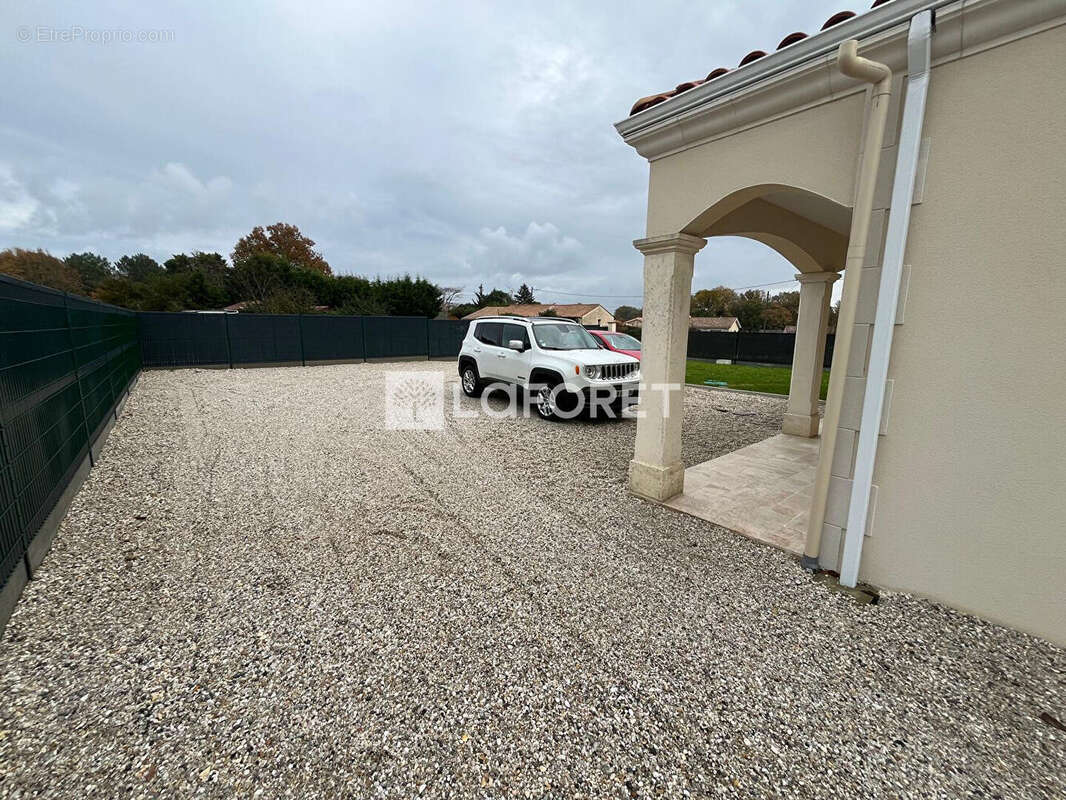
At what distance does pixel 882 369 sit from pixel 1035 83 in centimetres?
163

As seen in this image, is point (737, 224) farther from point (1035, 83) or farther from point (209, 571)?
point (209, 571)

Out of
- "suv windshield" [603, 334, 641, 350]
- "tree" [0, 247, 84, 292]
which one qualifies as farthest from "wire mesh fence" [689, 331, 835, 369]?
"tree" [0, 247, 84, 292]

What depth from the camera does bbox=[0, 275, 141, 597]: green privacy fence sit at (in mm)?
2658

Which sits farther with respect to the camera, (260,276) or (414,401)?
(260,276)

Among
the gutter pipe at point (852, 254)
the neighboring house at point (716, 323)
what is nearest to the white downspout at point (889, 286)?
the gutter pipe at point (852, 254)

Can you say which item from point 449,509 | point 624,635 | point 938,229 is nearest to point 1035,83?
point 938,229

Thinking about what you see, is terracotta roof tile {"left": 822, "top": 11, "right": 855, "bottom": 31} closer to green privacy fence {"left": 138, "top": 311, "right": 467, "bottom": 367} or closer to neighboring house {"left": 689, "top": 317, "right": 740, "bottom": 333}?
green privacy fence {"left": 138, "top": 311, "right": 467, "bottom": 367}

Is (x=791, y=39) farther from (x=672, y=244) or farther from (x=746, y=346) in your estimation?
(x=746, y=346)

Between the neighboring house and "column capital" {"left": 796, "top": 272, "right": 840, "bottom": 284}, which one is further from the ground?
the neighboring house

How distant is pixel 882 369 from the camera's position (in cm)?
273

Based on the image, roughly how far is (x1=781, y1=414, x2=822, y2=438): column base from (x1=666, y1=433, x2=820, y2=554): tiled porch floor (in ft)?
2.33

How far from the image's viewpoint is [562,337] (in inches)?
330

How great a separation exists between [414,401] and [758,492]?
23.6 feet

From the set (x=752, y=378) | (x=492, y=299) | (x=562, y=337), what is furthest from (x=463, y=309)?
(x=562, y=337)
